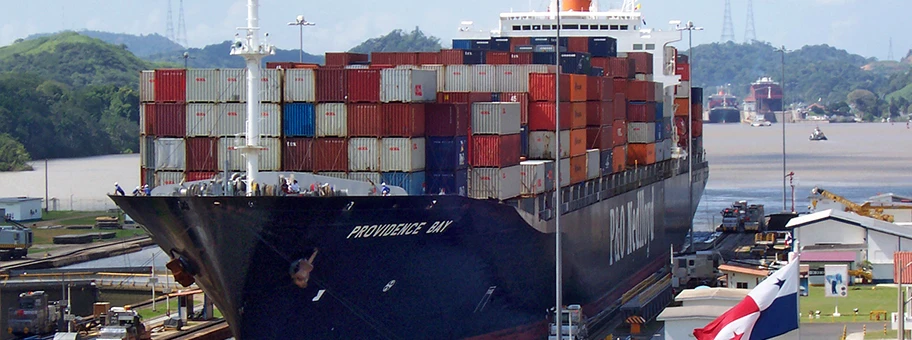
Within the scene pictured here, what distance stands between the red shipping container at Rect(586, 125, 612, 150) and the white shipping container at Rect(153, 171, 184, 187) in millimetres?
14670

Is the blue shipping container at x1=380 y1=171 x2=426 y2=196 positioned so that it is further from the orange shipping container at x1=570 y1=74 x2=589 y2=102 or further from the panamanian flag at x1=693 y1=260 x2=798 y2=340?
the panamanian flag at x1=693 y1=260 x2=798 y2=340

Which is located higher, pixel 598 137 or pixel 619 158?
pixel 598 137

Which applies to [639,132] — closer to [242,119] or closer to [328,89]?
[328,89]

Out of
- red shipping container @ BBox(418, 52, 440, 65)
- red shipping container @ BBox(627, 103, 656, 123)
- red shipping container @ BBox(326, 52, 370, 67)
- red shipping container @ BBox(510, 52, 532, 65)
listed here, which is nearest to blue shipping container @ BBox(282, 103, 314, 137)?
red shipping container @ BBox(510, 52, 532, 65)

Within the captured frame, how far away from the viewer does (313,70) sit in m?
29.8

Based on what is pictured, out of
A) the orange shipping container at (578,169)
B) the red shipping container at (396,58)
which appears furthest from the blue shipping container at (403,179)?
the red shipping container at (396,58)

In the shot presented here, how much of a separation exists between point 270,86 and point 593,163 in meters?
13.3

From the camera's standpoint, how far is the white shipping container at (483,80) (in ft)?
123

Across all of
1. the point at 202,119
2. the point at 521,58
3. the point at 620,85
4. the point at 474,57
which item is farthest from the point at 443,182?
the point at 620,85

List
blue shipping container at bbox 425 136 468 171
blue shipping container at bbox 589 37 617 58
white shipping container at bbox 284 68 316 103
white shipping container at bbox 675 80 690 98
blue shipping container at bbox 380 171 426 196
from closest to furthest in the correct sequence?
blue shipping container at bbox 380 171 426 196, white shipping container at bbox 284 68 316 103, blue shipping container at bbox 425 136 468 171, blue shipping container at bbox 589 37 617 58, white shipping container at bbox 675 80 690 98

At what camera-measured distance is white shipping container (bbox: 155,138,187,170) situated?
101 ft

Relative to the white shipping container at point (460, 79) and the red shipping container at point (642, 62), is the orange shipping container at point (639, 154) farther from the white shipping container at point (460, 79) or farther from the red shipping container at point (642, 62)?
the white shipping container at point (460, 79)

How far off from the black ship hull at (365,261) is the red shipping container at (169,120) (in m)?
2.90

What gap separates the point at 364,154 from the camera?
1177 inches
